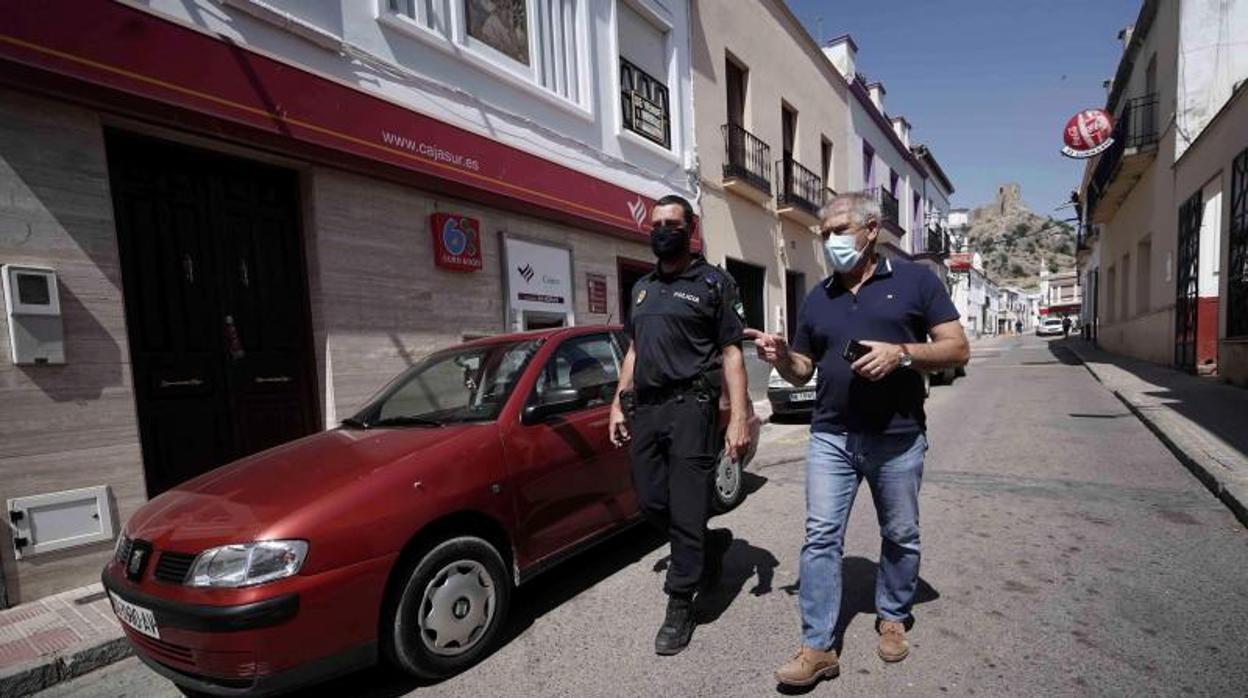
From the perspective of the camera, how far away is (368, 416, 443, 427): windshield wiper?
10.5ft

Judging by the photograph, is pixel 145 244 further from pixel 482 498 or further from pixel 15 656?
pixel 482 498

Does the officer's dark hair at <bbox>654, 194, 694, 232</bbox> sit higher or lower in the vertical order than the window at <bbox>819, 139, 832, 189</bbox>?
lower

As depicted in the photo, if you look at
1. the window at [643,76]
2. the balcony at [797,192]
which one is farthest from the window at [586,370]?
the balcony at [797,192]

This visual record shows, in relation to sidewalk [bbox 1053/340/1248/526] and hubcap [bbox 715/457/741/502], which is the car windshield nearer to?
hubcap [bbox 715/457/741/502]

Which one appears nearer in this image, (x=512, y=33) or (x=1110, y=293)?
(x=512, y=33)

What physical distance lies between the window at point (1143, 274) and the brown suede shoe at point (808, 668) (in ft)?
64.4

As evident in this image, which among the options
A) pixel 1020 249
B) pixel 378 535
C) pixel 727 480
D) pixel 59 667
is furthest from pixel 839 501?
pixel 1020 249

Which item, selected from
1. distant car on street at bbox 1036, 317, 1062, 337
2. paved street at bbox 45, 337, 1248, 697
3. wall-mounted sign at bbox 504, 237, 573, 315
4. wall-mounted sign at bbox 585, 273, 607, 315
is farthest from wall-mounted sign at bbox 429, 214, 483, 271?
distant car on street at bbox 1036, 317, 1062, 337

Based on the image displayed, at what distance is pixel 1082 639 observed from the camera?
103 inches

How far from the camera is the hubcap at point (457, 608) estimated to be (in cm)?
261

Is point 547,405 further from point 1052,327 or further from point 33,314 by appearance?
point 1052,327

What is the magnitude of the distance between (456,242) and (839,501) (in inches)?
213

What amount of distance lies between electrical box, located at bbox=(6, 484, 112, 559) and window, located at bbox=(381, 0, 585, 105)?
4868 mm

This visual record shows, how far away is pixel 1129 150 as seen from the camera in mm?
14977
